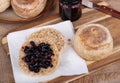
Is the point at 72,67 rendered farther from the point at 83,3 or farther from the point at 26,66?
the point at 83,3

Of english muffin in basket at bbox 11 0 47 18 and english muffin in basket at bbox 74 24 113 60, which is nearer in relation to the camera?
english muffin in basket at bbox 74 24 113 60

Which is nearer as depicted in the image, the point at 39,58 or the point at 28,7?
the point at 39,58

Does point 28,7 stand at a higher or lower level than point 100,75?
higher

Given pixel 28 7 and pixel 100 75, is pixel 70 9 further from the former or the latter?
pixel 100 75

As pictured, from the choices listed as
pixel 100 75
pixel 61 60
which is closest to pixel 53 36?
pixel 61 60

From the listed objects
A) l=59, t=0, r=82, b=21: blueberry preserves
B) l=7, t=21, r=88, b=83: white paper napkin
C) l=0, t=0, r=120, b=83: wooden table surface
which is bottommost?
l=0, t=0, r=120, b=83: wooden table surface

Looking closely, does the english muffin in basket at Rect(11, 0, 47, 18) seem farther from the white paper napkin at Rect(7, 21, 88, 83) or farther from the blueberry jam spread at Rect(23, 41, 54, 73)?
the blueberry jam spread at Rect(23, 41, 54, 73)

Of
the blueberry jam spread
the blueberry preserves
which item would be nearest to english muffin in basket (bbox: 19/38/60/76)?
the blueberry jam spread
